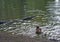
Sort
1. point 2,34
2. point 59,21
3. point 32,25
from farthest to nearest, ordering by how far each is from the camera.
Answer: point 59,21 → point 32,25 → point 2,34

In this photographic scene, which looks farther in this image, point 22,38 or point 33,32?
point 33,32

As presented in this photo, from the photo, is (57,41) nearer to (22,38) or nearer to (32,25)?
(22,38)

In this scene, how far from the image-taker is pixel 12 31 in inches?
801

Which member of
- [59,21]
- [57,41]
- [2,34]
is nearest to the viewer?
[57,41]

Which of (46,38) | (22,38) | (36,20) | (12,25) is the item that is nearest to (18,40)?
(22,38)

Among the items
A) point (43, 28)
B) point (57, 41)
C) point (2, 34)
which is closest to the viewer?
point (57, 41)

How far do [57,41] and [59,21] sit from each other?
7.90 metres

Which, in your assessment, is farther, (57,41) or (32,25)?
(32,25)

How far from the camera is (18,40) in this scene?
17.2m

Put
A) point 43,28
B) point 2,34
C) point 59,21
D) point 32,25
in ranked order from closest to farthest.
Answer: point 2,34, point 43,28, point 32,25, point 59,21

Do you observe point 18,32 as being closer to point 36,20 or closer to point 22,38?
point 22,38

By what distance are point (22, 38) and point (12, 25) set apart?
5.32 m

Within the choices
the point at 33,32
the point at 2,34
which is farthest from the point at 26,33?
the point at 2,34

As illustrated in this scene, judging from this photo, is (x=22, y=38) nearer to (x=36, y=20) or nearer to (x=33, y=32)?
(x=33, y=32)
